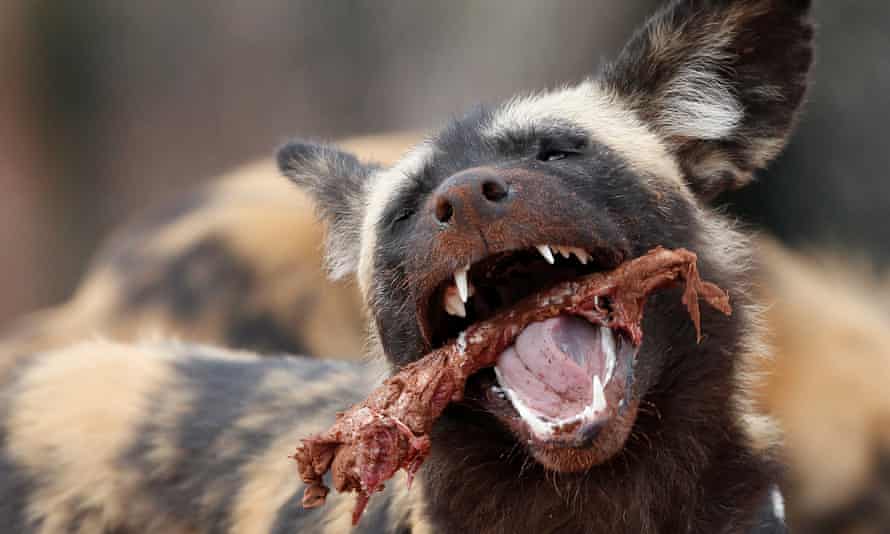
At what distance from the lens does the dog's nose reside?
Answer: 223cm

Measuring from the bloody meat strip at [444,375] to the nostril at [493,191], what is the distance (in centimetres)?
21

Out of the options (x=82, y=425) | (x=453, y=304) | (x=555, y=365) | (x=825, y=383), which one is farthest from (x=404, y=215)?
(x=825, y=383)

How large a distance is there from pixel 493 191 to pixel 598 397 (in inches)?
14.8

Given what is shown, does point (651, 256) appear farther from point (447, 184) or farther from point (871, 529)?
point (871, 529)

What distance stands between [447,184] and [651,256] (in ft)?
1.22

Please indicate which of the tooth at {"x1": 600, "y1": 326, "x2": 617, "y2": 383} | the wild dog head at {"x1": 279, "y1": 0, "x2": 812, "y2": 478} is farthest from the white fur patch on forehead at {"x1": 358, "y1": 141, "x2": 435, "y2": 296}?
the tooth at {"x1": 600, "y1": 326, "x2": 617, "y2": 383}

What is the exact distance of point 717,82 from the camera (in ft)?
9.34

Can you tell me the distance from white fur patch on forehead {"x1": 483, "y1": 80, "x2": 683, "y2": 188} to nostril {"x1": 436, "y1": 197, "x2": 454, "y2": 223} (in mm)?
382

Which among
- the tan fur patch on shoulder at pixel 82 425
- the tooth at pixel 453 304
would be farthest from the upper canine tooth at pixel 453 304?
the tan fur patch on shoulder at pixel 82 425

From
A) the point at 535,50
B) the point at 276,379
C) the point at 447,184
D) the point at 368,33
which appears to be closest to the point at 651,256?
the point at 447,184

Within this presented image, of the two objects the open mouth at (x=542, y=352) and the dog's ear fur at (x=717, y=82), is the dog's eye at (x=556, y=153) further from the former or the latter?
the dog's ear fur at (x=717, y=82)

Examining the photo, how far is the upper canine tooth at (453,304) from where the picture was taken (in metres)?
2.39

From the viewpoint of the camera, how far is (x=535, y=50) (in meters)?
7.18

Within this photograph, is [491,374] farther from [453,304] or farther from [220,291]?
[220,291]
